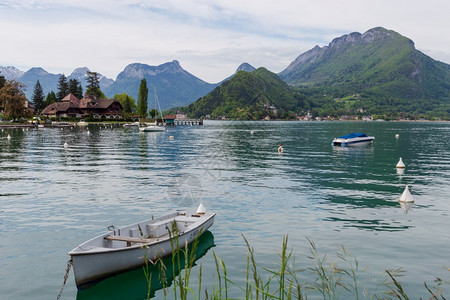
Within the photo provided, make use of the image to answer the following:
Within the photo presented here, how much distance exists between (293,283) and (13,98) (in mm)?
159505

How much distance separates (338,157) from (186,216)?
43335mm

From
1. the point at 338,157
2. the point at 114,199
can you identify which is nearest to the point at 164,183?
the point at 114,199

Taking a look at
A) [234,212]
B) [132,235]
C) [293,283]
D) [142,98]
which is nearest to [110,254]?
[132,235]

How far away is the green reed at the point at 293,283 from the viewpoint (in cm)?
484

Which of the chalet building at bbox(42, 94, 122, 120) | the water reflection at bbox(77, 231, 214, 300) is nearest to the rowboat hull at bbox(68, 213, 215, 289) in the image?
the water reflection at bbox(77, 231, 214, 300)

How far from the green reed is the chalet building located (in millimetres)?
182155

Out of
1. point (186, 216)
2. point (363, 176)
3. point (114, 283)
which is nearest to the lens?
point (114, 283)

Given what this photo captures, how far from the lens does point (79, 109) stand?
7333 inches

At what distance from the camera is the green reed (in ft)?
15.9

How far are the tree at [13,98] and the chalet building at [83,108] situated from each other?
1258 inches

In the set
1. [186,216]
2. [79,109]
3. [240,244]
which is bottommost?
[240,244]

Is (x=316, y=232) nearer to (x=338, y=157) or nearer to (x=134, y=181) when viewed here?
(x=134, y=181)

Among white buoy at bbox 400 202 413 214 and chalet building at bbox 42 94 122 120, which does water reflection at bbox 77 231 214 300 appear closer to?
white buoy at bbox 400 202 413 214

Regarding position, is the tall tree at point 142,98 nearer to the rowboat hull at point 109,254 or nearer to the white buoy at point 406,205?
the white buoy at point 406,205
